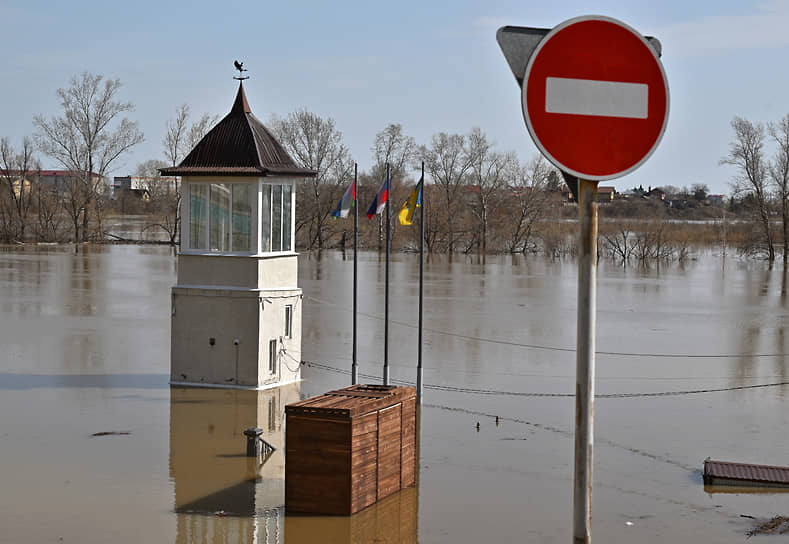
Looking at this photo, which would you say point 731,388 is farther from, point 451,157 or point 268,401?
point 451,157

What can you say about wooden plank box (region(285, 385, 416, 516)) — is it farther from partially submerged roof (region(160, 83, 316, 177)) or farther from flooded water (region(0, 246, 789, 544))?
partially submerged roof (region(160, 83, 316, 177))

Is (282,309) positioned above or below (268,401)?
above

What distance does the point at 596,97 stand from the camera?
4020mm

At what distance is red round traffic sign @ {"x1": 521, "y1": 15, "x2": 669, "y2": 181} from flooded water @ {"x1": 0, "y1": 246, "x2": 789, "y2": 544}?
7.97 metres

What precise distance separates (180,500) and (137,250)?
65.5 meters

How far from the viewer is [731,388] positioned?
76.8ft

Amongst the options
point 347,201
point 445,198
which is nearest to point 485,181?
point 445,198

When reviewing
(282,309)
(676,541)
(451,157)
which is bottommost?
(676,541)

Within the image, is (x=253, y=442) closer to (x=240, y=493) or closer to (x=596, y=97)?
(x=240, y=493)

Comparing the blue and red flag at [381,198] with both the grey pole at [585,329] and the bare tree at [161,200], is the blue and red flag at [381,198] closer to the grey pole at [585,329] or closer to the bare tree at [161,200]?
the grey pole at [585,329]

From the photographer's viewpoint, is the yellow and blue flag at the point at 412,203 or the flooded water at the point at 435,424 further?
the yellow and blue flag at the point at 412,203

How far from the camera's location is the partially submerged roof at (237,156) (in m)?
20.2

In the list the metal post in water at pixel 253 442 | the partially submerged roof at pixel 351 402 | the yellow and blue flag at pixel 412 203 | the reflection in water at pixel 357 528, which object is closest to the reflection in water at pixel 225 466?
the metal post in water at pixel 253 442

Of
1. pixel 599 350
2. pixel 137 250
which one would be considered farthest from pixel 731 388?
pixel 137 250
